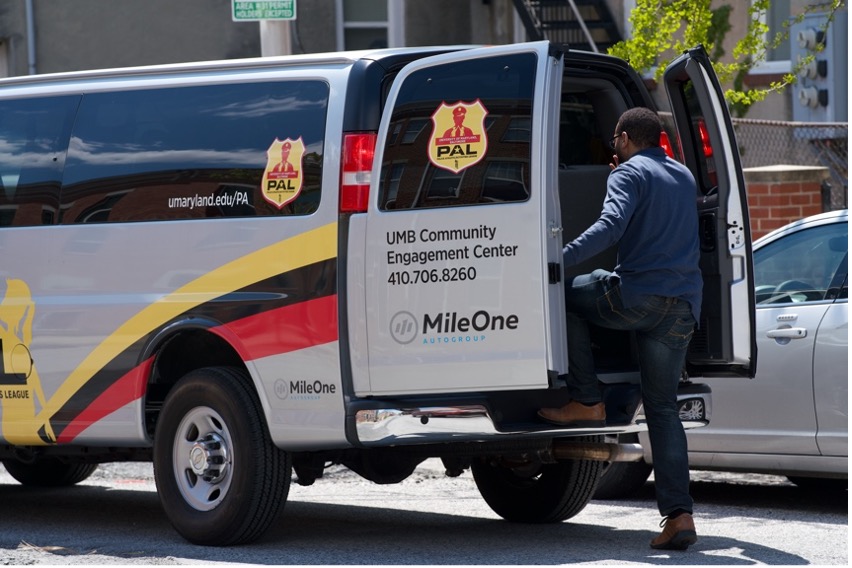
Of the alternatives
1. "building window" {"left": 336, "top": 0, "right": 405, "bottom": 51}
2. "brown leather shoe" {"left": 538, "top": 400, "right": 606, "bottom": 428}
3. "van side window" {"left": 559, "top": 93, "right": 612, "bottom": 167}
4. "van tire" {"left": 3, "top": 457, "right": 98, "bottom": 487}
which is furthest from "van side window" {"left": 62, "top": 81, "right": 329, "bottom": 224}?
"building window" {"left": 336, "top": 0, "right": 405, "bottom": 51}

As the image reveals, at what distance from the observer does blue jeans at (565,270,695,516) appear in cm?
672

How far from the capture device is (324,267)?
674cm

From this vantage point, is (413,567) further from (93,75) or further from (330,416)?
(93,75)

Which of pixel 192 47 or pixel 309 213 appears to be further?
pixel 192 47

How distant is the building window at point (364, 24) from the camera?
1842 centimetres

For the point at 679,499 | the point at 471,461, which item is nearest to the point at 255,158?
the point at 471,461

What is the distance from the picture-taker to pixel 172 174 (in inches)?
288

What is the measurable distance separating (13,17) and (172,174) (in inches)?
459

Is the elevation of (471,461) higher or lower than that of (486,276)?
lower

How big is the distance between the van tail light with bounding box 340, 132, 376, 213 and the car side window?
2823 millimetres

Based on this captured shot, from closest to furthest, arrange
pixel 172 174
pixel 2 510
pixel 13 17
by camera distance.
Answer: pixel 172 174 → pixel 2 510 → pixel 13 17

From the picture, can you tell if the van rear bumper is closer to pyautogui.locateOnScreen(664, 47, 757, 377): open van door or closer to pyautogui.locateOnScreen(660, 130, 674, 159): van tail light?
pyautogui.locateOnScreen(664, 47, 757, 377): open van door

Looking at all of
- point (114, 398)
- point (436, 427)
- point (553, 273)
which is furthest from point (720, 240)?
point (114, 398)

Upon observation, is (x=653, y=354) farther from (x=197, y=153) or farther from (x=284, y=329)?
(x=197, y=153)
